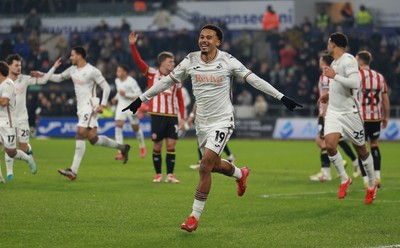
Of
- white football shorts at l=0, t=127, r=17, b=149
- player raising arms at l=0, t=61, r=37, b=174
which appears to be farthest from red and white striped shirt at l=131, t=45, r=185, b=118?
white football shorts at l=0, t=127, r=17, b=149

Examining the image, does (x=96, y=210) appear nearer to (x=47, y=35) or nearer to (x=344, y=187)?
(x=344, y=187)

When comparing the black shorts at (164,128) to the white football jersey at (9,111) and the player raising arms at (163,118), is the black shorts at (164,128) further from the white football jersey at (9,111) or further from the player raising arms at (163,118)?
the white football jersey at (9,111)

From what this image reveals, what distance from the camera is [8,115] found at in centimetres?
1717

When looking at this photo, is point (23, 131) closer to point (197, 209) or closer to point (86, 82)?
point (86, 82)

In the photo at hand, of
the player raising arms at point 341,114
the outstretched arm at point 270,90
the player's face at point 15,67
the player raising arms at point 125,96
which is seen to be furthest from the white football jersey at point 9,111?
the player raising arms at point 125,96

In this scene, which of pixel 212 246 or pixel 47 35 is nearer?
pixel 212 246

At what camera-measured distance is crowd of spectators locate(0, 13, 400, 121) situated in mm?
36719

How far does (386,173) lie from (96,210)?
9.83 metres

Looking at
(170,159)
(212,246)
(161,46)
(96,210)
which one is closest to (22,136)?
(170,159)

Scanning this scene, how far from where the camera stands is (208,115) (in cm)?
1192

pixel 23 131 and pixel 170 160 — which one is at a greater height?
pixel 23 131

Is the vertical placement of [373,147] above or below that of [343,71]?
below

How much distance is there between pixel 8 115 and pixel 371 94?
6.83 meters

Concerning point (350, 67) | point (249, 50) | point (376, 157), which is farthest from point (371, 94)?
point (249, 50)
